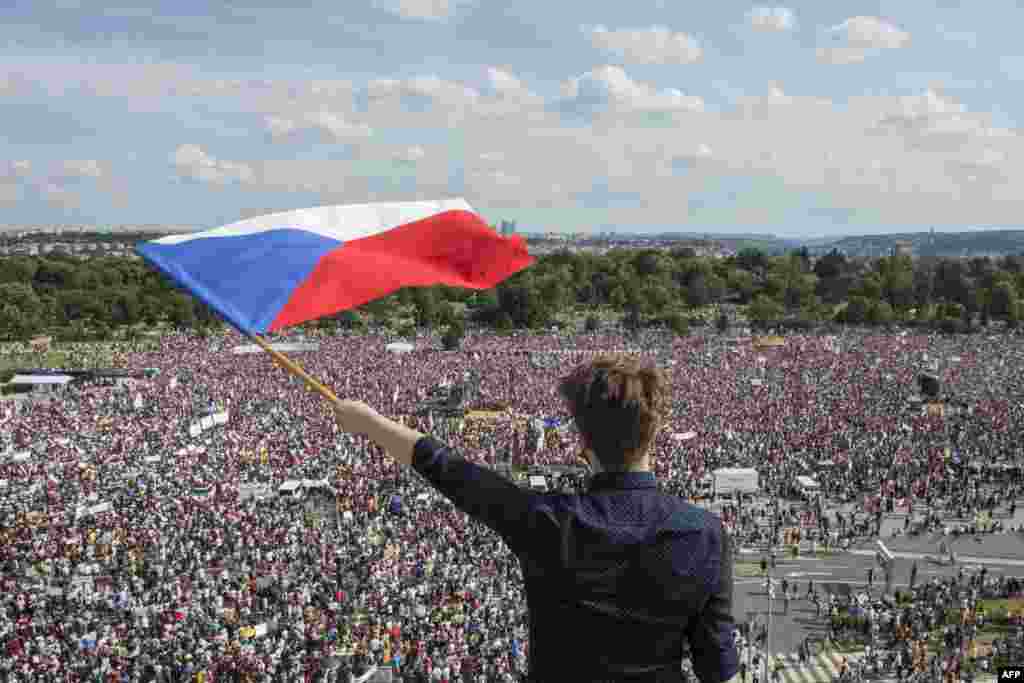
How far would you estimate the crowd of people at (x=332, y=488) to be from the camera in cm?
1600

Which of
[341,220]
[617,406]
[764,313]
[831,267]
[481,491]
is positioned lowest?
[764,313]

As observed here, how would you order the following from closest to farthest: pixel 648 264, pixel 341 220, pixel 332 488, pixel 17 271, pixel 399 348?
pixel 341 220, pixel 332 488, pixel 399 348, pixel 17 271, pixel 648 264

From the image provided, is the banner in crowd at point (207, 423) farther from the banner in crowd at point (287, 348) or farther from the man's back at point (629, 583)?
the man's back at point (629, 583)

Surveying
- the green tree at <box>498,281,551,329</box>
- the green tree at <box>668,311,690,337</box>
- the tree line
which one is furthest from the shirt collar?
the green tree at <box>498,281,551,329</box>

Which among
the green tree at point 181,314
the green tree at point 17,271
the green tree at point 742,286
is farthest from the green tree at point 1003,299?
the green tree at point 17,271

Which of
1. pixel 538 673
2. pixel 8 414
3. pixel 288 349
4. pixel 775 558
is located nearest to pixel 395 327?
pixel 288 349

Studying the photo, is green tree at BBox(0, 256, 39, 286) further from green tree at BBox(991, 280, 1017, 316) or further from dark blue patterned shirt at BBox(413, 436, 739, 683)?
dark blue patterned shirt at BBox(413, 436, 739, 683)

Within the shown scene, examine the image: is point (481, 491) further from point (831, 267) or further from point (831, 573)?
point (831, 267)

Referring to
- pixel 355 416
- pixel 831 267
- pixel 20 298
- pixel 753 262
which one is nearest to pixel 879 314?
pixel 831 267

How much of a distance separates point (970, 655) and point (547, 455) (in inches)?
634

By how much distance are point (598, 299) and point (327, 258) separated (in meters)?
95.1

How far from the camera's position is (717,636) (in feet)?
6.57

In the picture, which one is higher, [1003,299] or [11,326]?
[1003,299]

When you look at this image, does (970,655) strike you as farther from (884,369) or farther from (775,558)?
(884,369)
